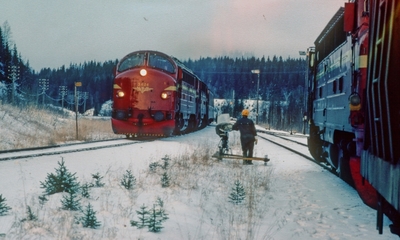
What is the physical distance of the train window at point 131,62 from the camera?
64.8 feet

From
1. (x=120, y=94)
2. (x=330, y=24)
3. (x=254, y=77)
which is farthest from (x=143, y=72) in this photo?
(x=254, y=77)

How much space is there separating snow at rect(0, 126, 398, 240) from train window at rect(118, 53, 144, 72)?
9780 millimetres

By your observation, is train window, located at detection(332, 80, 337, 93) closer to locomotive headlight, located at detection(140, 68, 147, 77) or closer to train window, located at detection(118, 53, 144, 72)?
locomotive headlight, located at detection(140, 68, 147, 77)

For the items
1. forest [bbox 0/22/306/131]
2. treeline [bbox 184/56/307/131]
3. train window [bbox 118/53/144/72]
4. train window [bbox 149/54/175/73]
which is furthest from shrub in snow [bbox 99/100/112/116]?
train window [bbox 149/54/175/73]

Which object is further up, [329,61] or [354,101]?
[329,61]

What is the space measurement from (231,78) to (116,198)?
147m

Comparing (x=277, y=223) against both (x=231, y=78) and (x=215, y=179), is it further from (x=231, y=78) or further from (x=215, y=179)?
(x=231, y=78)

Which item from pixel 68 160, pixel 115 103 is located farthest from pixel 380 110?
pixel 115 103

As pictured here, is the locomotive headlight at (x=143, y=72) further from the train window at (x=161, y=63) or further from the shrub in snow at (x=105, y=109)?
the shrub in snow at (x=105, y=109)

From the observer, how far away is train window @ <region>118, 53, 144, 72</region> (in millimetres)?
19750

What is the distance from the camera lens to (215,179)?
9094 mm

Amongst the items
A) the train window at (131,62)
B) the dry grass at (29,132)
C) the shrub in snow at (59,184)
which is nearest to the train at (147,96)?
the train window at (131,62)

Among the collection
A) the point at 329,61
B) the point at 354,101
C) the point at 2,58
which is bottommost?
the point at 354,101

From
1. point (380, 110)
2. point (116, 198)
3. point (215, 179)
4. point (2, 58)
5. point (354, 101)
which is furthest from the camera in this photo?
point (2, 58)
